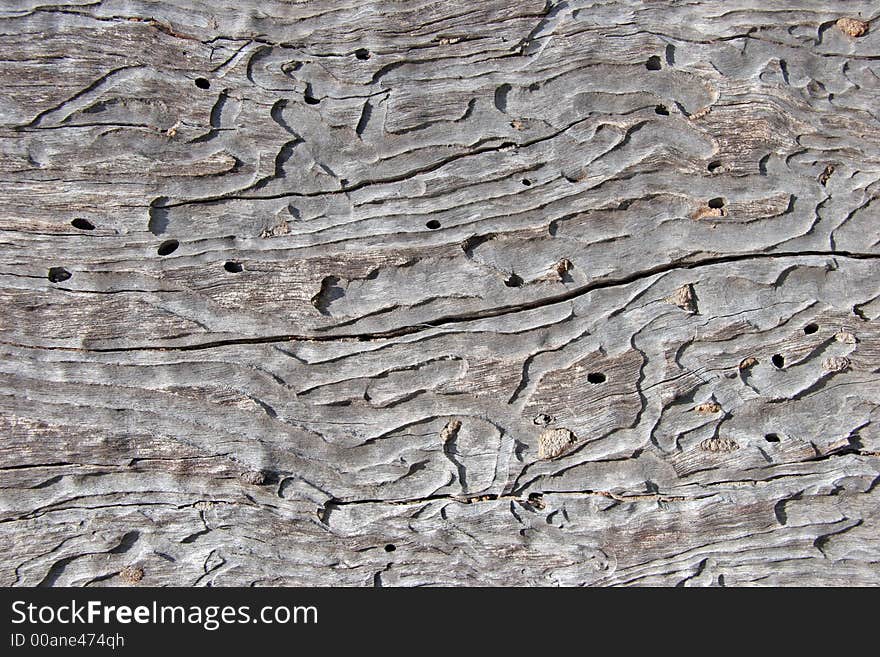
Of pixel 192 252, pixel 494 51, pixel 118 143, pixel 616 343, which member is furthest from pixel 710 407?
pixel 118 143

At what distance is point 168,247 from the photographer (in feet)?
8.63

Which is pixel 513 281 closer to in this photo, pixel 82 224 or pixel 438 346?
pixel 438 346

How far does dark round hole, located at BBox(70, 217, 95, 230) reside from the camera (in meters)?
2.62

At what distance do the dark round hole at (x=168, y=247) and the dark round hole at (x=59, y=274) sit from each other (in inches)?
13.5

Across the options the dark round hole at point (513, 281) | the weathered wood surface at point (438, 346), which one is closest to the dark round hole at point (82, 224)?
the weathered wood surface at point (438, 346)

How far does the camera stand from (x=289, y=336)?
2.61m

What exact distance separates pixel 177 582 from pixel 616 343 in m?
1.86

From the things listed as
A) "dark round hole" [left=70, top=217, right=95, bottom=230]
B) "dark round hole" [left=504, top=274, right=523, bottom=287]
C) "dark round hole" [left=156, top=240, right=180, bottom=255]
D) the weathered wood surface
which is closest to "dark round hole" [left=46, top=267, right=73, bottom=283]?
the weathered wood surface

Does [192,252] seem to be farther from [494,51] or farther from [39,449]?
[494,51]

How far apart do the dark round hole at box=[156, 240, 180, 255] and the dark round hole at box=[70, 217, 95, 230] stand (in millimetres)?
262

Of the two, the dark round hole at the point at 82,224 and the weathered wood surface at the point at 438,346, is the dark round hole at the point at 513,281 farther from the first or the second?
the dark round hole at the point at 82,224

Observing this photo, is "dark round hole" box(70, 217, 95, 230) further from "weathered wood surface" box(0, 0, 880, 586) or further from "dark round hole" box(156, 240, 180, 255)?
"dark round hole" box(156, 240, 180, 255)

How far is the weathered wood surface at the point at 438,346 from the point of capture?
2.59m

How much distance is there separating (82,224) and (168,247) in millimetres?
329
